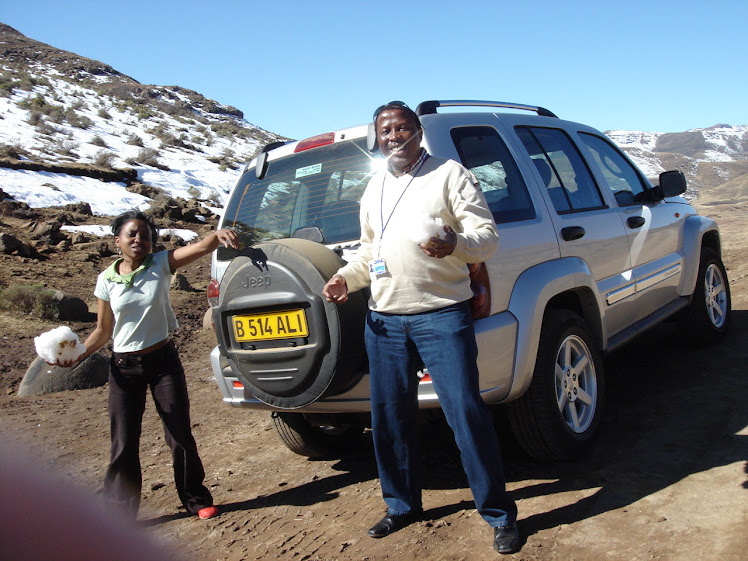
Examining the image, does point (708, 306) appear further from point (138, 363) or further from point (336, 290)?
point (138, 363)

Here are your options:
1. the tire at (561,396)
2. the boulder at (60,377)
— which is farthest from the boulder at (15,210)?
the tire at (561,396)

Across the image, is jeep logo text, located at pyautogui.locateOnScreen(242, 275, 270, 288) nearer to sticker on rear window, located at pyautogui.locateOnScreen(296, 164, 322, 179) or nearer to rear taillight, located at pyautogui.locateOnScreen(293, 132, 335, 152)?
sticker on rear window, located at pyautogui.locateOnScreen(296, 164, 322, 179)

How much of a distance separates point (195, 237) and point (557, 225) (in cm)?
1333

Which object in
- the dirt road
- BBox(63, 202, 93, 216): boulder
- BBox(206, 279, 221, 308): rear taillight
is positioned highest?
BBox(63, 202, 93, 216): boulder

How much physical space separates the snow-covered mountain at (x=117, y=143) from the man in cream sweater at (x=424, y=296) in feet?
14.0

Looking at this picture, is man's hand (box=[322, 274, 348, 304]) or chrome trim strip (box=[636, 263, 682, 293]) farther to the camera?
chrome trim strip (box=[636, 263, 682, 293])

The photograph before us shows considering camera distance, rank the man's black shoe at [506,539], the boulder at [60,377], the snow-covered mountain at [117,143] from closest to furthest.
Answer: the man's black shoe at [506,539]
the boulder at [60,377]
the snow-covered mountain at [117,143]

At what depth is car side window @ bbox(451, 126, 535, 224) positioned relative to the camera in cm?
367

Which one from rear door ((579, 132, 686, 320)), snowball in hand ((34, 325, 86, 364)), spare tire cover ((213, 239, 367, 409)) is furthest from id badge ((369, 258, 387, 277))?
rear door ((579, 132, 686, 320))

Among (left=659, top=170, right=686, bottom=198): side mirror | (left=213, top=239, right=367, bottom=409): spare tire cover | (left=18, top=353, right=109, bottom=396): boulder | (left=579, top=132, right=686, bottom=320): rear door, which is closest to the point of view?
(left=213, top=239, right=367, bottom=409): spare tire cover

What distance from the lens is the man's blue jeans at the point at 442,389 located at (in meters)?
2.92

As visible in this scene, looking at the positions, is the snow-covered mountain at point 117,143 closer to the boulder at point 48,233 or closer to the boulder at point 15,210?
the boulder at point 15,210

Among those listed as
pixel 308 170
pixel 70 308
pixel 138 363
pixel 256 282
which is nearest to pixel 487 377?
pixel 256 282

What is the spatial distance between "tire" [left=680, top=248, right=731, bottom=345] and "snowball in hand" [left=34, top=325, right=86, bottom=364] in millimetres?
4726
